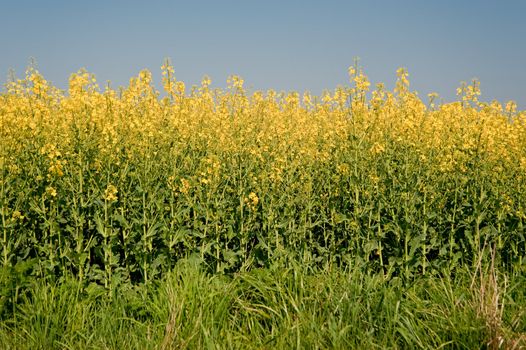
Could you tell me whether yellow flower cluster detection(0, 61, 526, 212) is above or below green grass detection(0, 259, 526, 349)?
above

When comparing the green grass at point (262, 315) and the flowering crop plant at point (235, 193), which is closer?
the green grass at point (262, 315)

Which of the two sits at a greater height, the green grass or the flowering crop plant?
the flowering crop plant

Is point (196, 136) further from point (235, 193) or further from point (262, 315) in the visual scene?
point (262, 315)

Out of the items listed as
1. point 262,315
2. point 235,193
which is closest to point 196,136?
point 235,193

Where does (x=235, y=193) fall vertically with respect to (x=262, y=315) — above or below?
above

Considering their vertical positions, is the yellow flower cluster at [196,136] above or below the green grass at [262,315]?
above

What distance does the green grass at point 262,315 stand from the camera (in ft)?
12.8

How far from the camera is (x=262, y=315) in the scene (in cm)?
453

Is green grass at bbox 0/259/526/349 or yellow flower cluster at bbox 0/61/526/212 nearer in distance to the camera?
green grass at bbox 0/259/526/349

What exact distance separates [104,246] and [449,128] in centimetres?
387

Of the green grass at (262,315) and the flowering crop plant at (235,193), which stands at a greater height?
the flowering crop plant at (235,193)

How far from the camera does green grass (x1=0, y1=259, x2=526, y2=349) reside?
3914 mm

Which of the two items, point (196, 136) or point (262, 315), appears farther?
point (196, 136)

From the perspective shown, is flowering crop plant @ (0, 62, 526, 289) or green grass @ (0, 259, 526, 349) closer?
green grass @ (0, 259, 526, 349)
